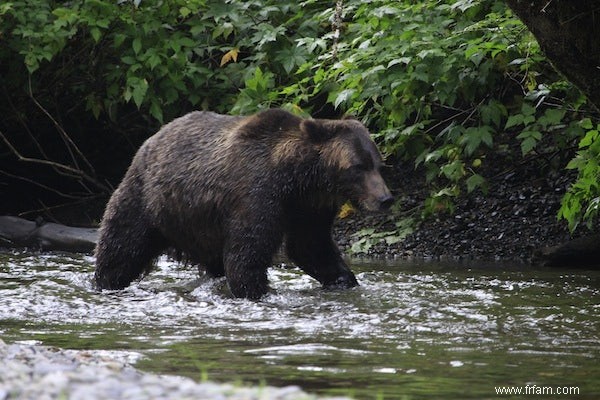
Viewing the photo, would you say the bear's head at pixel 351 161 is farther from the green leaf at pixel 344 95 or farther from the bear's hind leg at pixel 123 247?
the bear's hind leg at pixel 123 247

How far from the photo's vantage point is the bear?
8.87 meters

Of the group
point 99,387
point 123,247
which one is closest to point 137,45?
point 123,247

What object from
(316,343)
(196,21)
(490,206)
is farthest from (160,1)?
Result: (316,343)

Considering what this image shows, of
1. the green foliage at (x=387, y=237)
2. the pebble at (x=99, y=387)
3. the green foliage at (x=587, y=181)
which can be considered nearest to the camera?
the pebble at (x=99, y=387)

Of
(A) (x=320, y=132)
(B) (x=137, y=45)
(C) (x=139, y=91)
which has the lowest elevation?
(A) (x=320, y=132)

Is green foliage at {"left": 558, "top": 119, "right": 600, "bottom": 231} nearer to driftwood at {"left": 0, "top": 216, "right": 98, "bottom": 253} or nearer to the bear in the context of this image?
the bear

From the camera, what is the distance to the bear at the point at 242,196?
8.87m

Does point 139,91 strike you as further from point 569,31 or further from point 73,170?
point 569,31

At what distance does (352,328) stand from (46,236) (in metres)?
6.73

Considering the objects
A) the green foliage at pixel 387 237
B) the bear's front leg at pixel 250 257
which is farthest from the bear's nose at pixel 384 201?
the green foliage at pixel 387 237

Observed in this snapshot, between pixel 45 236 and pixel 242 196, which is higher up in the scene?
pixel 242 196

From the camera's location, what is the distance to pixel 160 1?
45.0 ft

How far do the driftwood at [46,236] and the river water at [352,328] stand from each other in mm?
1892

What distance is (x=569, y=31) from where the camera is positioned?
7.65 metres
